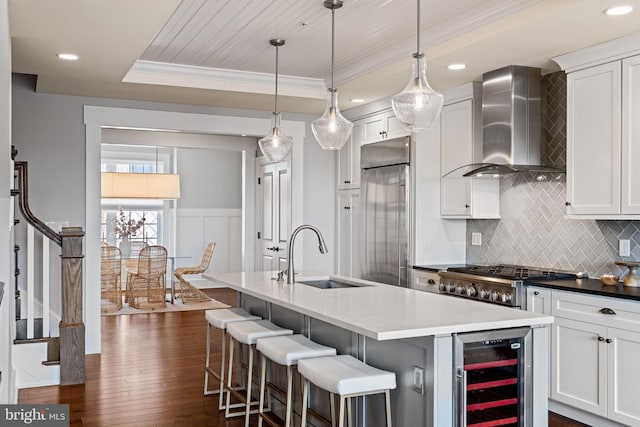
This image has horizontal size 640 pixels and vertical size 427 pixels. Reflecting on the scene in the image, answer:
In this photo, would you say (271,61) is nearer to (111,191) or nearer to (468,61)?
(468,61)

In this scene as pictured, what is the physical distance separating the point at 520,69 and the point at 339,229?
9.65 feet

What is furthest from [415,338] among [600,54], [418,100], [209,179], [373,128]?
[209,179]

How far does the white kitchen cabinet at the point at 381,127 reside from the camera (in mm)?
5770

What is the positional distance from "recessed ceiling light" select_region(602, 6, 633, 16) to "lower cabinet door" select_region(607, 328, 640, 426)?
180 centimetres

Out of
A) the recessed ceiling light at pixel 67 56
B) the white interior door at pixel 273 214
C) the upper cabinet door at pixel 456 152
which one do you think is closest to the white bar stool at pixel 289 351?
the upper cabinet door at pixel 456 152

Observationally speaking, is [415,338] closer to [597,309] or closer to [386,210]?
[597,309]

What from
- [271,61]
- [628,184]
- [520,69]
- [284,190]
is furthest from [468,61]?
[284,190]

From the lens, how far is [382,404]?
9.43 feet

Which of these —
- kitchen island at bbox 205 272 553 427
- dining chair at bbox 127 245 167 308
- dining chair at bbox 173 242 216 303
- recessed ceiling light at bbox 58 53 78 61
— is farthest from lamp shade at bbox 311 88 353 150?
dining chair at bbox 173 242 216 303

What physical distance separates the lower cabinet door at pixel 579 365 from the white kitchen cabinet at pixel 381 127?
245 centimetres

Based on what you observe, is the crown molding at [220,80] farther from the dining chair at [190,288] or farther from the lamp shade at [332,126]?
the dining chair at [190,288]

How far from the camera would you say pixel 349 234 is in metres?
6.60

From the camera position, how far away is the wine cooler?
2635mm

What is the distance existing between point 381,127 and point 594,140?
244 cm
